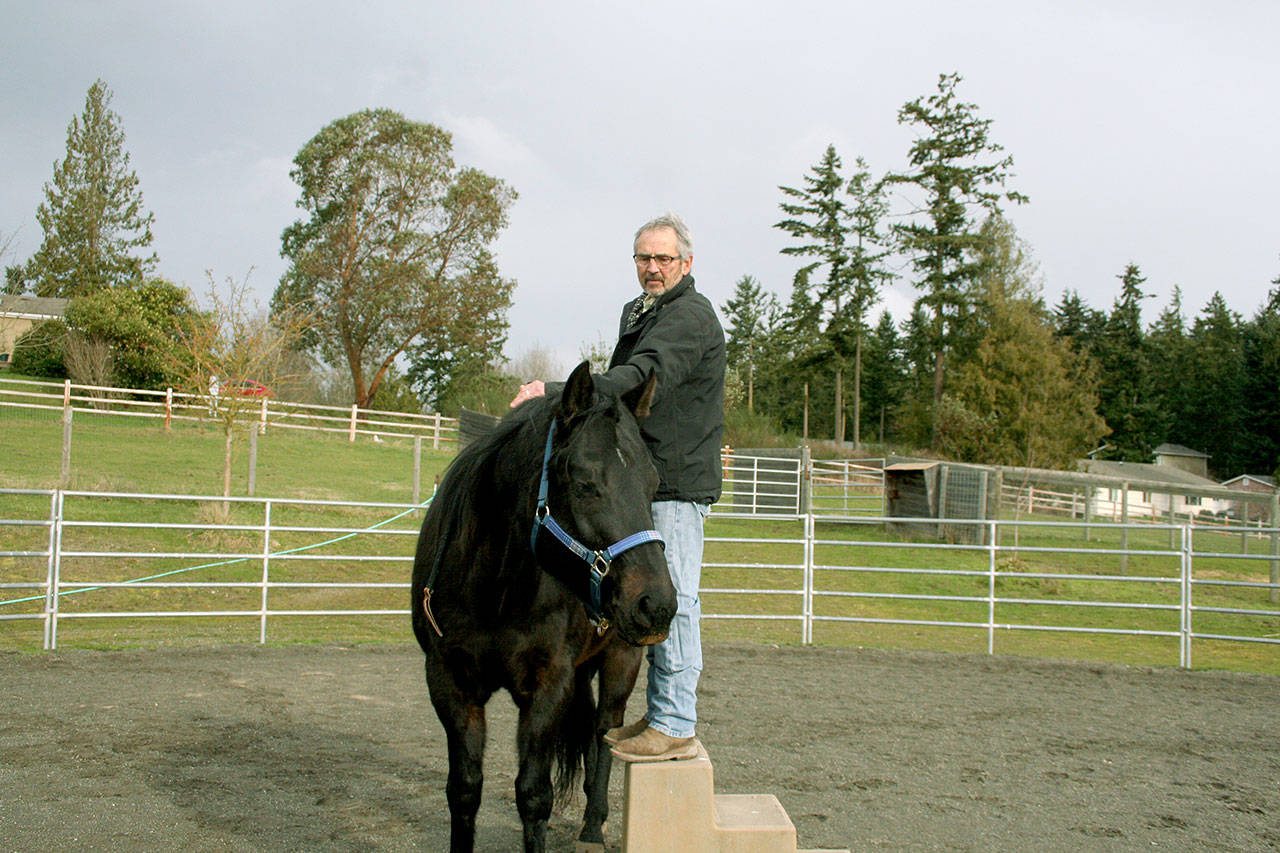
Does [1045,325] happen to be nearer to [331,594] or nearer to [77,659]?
[331,594]

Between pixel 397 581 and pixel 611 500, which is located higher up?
pixel 611 500

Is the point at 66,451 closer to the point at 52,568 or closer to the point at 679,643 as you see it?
the point at 52,568

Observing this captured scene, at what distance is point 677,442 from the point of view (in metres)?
2.60

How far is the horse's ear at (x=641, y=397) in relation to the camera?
7.29ft

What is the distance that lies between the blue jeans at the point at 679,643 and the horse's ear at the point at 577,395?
58cm

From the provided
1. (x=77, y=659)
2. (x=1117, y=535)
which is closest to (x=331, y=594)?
(x=77, y=659)

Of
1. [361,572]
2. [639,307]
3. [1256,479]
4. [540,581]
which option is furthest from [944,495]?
[1256,479]

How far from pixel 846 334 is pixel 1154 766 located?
2940 centimetres

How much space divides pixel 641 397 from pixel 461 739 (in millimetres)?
1146

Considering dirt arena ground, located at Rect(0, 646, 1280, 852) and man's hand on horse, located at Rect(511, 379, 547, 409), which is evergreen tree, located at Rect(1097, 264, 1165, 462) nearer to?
dirt arena ground, located at Rect(0, 646, 1280, 852)

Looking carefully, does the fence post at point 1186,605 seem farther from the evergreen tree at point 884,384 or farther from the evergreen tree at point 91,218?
the evergreen tree at point 884,384

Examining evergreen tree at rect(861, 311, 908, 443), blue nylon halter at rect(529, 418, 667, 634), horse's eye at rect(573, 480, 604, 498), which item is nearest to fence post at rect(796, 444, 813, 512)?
blue nylon halter at rect(529, 418, 667, 634)

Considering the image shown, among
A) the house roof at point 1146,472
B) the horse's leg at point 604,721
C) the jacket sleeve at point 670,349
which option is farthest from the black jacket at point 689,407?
the house roof at point 1146,472

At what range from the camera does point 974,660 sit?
25.0 ft
